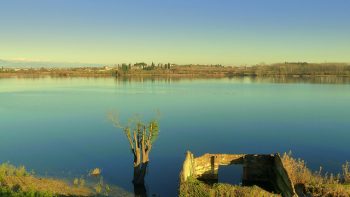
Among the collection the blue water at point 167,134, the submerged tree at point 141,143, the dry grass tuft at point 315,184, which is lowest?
the blue water at point 167,134

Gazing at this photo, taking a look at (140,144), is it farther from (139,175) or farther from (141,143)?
(139,175)

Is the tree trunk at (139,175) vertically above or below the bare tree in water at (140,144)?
below

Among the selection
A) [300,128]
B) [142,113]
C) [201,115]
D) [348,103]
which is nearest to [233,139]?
[300,128]

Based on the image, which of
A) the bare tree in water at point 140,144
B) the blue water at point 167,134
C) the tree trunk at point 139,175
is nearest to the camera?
the bare tree in water at point 140,144

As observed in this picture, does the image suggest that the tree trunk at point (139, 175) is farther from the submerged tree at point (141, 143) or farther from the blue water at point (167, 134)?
the blue water at point (167, 134)

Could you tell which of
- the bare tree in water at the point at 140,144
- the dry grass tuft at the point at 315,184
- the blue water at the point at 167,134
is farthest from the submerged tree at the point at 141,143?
the dry grass tuft at the point at 315,184

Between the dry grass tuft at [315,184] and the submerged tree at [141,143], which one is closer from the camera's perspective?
the dry grass tuft at [315,184]

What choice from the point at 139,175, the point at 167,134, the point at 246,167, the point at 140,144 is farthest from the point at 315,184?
the point at 167,134

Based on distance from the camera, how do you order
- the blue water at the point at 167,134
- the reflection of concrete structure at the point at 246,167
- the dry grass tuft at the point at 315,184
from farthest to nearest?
the blue water at the point at 167,134
the reflection of concrete structure at the point at 246,167
the dry grass tuft at the point at 315,184

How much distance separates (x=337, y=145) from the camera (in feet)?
133

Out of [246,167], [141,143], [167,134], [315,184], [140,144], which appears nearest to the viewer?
[315,184]

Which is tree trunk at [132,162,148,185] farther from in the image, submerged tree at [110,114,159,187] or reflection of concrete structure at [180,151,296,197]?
reflection of concrete structure at [180,151,296,197]

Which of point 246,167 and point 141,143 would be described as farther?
point 246,167

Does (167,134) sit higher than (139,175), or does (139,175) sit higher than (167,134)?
(139,175)
